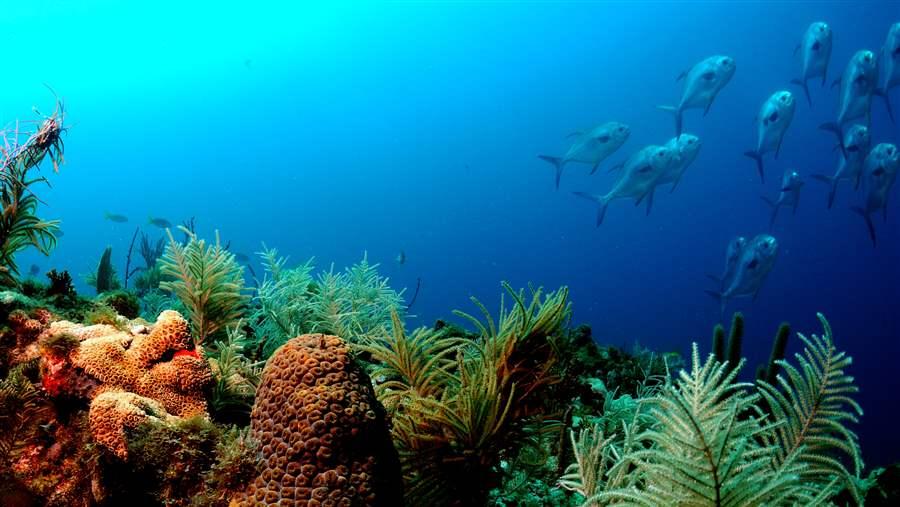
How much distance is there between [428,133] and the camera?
383 ft

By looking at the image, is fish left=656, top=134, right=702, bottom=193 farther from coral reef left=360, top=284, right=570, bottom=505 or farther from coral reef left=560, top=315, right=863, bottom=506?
coral reef left=560, top=315, right=863, bottom=506

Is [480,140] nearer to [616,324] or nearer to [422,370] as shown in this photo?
[616,324]

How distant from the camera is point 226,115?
123 m

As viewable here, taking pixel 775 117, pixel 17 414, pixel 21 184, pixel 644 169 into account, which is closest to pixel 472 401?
pixel 17 414

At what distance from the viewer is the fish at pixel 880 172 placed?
1105cm

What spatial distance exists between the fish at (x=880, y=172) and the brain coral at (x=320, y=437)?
1227cm

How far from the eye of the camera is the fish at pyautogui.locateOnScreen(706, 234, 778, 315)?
1037cm

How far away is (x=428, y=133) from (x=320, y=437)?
11822 centimetres

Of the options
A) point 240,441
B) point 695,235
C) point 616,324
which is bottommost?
point 240,441

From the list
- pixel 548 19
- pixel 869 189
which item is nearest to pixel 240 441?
pixel 869 189

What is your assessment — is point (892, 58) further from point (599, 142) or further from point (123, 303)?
point (123, 303)

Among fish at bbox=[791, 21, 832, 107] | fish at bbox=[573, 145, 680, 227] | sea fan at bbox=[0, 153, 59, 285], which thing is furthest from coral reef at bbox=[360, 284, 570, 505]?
fish at bbox=[791, 21, 832, 107]

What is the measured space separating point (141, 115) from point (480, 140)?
78534 millimetres

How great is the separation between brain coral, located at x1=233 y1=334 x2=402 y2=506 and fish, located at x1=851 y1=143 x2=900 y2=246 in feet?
40.3
